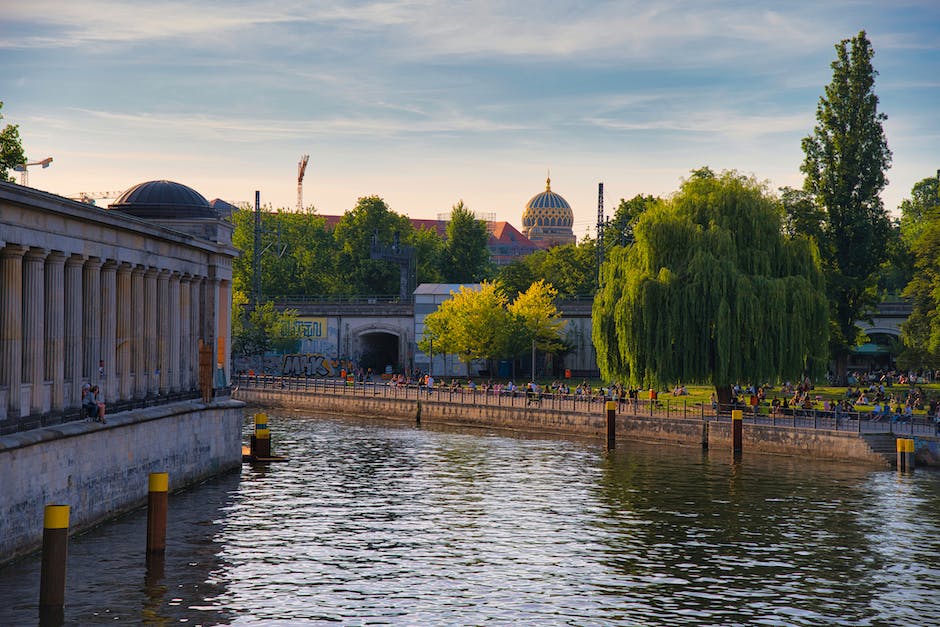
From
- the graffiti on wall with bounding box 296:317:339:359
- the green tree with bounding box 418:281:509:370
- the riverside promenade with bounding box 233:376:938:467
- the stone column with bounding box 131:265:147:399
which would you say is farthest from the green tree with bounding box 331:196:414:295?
the stone column with bounding box 131:265:147:399

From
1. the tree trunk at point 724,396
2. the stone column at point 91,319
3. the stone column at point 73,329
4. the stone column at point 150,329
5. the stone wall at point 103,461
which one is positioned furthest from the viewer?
the tree trunk at point 724,396

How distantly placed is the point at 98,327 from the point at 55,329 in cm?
394

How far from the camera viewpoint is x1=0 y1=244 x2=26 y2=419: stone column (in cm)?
3077

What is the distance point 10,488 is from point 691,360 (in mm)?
36927

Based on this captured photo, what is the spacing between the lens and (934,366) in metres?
68.0

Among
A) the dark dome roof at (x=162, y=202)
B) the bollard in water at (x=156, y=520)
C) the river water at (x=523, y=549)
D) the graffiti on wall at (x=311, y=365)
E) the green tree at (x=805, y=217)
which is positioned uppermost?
the green tree at (x=805, y=217)

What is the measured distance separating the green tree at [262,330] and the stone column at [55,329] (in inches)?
2642

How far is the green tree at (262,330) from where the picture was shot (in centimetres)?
10375

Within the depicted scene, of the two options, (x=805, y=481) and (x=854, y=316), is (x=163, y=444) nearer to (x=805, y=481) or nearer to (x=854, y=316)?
(x=805, y=481)

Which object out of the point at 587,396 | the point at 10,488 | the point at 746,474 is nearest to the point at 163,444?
the point at 10,488

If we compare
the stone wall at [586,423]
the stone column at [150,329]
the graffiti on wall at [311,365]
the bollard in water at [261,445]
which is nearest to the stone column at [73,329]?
the stone column at [150,329]

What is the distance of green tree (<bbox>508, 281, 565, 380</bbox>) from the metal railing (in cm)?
1396

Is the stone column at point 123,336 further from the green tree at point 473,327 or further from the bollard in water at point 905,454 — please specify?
the green tree at point 473,327

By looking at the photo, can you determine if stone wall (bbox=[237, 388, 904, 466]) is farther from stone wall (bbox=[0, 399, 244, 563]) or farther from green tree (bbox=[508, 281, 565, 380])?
stone wall (bbox=[0, 399, 244, 563])
